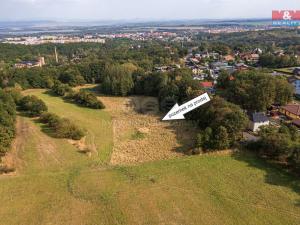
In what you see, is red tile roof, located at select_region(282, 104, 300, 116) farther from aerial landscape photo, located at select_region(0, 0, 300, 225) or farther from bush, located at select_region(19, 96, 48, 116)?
bush, located at select_region(19, 96, 48, 116)

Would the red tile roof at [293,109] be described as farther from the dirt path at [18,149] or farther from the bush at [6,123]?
the bush at [6,123]

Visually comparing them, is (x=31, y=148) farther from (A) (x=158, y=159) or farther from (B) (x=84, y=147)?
(A) (x=158, y=159)

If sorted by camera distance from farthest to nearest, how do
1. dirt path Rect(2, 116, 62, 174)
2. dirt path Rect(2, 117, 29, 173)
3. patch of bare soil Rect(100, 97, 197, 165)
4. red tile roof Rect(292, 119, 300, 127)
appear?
red tile roof Rect(292, 119, 300, 127), patch of bare soil Rect(100, 97, 197, 165), dirt path Rect(2, 116, 62, 174), dirt path Rect(2, 117, 29, 173)

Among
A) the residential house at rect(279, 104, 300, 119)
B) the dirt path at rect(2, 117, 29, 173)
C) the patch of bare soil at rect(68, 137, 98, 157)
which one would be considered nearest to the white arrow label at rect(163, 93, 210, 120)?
the patch of bare soil at rect(68, 137, 98, 157)

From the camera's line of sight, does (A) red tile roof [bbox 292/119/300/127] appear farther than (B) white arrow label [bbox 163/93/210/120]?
No

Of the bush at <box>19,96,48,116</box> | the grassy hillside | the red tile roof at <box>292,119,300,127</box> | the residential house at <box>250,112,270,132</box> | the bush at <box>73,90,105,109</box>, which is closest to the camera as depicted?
the grassy hillside

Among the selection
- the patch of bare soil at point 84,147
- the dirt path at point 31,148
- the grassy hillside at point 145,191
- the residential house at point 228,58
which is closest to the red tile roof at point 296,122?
the grassy hillside at point 145,191
